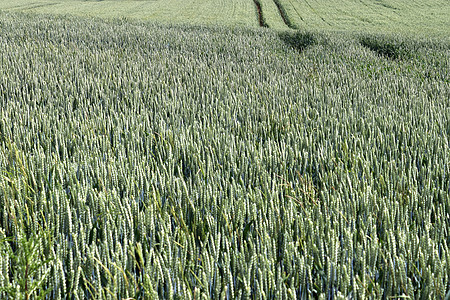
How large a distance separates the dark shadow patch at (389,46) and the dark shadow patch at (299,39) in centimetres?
141

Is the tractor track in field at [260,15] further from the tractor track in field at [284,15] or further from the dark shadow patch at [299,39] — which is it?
the dark shadow patch at [299,39]

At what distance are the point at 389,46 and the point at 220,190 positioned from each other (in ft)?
29.9

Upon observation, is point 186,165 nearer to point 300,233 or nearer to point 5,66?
point 300,233

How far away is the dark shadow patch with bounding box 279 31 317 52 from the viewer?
30.6 feet

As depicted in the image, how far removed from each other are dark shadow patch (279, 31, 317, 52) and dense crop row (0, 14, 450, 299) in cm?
377

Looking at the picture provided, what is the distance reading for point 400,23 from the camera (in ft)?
67.1

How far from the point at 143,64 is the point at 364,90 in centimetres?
301

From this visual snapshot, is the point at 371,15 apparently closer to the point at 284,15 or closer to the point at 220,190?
the point at 284,15

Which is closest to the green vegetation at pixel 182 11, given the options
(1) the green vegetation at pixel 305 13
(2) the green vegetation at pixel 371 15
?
(1) the green vegetation at pixel 305 13

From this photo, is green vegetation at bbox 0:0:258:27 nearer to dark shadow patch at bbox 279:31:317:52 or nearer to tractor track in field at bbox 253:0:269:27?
tractor track in field at bbox 253:0:269:27

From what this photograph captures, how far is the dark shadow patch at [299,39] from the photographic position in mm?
9324

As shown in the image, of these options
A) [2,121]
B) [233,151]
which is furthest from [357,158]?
[2,121]

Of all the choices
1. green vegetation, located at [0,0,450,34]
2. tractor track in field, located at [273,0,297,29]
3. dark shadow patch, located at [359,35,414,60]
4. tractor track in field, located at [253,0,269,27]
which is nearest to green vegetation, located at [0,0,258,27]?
green vegetation, located at [0,0,450,34]

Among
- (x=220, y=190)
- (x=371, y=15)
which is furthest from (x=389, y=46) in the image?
(x=371, y=15)
